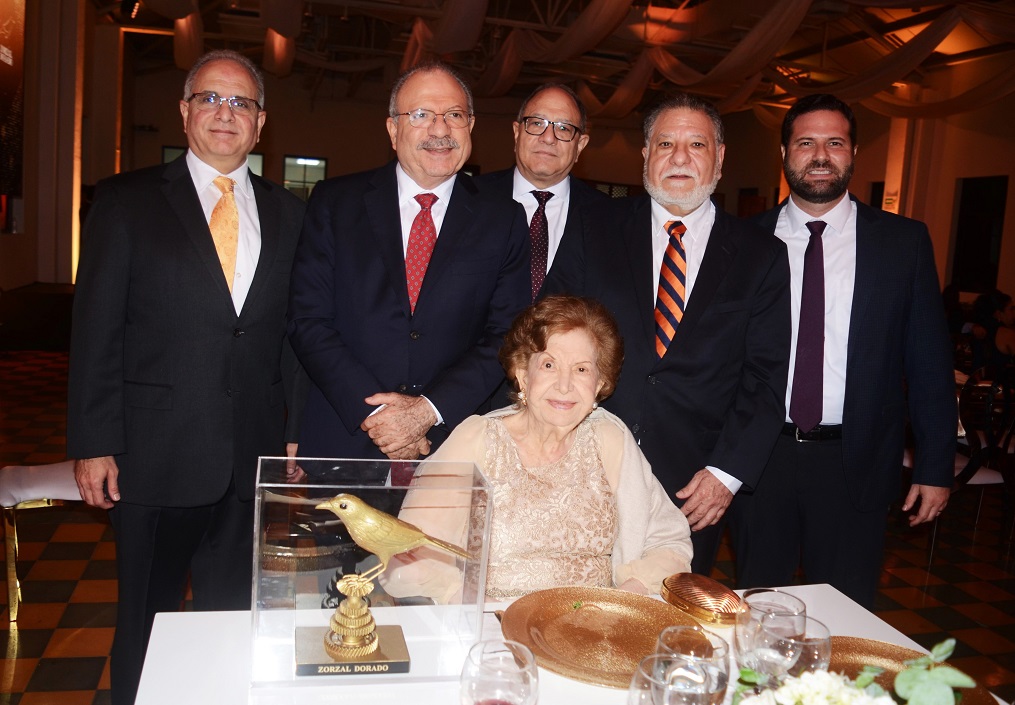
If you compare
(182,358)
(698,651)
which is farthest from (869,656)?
(182,358)

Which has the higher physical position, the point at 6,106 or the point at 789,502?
the point at 6,106

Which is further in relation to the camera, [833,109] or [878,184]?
[878,184]

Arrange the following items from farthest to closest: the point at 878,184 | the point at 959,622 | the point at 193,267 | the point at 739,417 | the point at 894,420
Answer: the point at 878,184, the point at 959,622, the point at 894,420, the point at 739,417, the point at 193,267

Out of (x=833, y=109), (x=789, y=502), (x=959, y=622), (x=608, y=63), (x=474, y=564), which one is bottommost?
(x=959, y=622)

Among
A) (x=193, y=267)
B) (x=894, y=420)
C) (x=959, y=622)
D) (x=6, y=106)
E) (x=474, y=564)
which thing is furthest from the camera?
(x=6, y=106)

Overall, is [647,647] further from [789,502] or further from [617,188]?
[617,188]

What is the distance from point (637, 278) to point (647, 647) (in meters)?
1.36

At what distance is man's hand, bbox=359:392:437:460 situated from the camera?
243cm

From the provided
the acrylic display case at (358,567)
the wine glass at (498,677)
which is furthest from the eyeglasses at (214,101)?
the wine glass at (498,677)

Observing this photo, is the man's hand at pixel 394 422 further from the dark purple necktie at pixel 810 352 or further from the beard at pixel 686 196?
the dark purple necktie at pixel 810 352

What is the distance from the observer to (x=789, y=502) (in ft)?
9.29

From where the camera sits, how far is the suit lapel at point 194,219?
248 centimetres

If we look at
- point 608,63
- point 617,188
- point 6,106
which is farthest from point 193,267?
point 617,188

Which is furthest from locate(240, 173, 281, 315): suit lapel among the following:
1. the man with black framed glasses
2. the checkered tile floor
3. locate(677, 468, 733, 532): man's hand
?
the checkered tile floor
